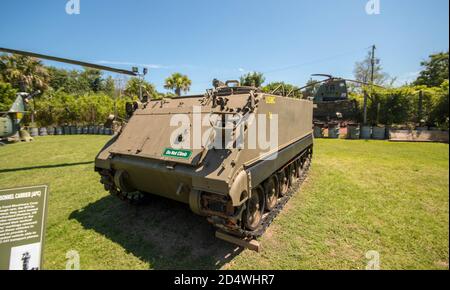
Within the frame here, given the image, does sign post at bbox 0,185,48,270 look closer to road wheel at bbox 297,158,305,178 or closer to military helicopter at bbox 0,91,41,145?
road wheel at bbox 297,158,305,178

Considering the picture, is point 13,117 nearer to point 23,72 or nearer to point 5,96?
point 5,96

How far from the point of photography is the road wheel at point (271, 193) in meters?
4.88

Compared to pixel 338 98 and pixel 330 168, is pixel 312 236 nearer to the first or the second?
pixel 330 168

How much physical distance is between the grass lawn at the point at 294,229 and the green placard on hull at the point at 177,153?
158 centimetres

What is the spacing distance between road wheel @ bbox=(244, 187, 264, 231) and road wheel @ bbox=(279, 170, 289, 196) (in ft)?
4.11

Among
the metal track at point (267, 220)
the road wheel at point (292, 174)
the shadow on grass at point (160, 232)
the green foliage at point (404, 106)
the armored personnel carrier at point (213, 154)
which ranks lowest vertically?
the shadow on grass at point (160, 232)

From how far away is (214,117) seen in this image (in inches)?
160

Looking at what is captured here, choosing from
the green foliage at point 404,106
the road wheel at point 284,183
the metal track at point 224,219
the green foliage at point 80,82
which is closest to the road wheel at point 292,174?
the metal track at point 224,219

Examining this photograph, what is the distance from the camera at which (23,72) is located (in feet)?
89.2

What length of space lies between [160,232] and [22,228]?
7.23 feet

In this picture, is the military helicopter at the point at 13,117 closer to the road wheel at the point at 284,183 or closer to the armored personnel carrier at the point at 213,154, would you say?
the armored personnel carrier at the point at 213,154

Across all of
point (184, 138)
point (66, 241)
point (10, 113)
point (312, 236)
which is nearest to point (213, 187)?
Result: point (184, 138)

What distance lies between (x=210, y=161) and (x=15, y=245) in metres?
2.48

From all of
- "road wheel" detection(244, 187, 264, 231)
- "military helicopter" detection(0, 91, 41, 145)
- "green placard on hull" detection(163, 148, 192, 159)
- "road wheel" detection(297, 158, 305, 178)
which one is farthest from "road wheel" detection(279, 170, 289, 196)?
"military helicopter" detection(0, 91, 41, 145)
